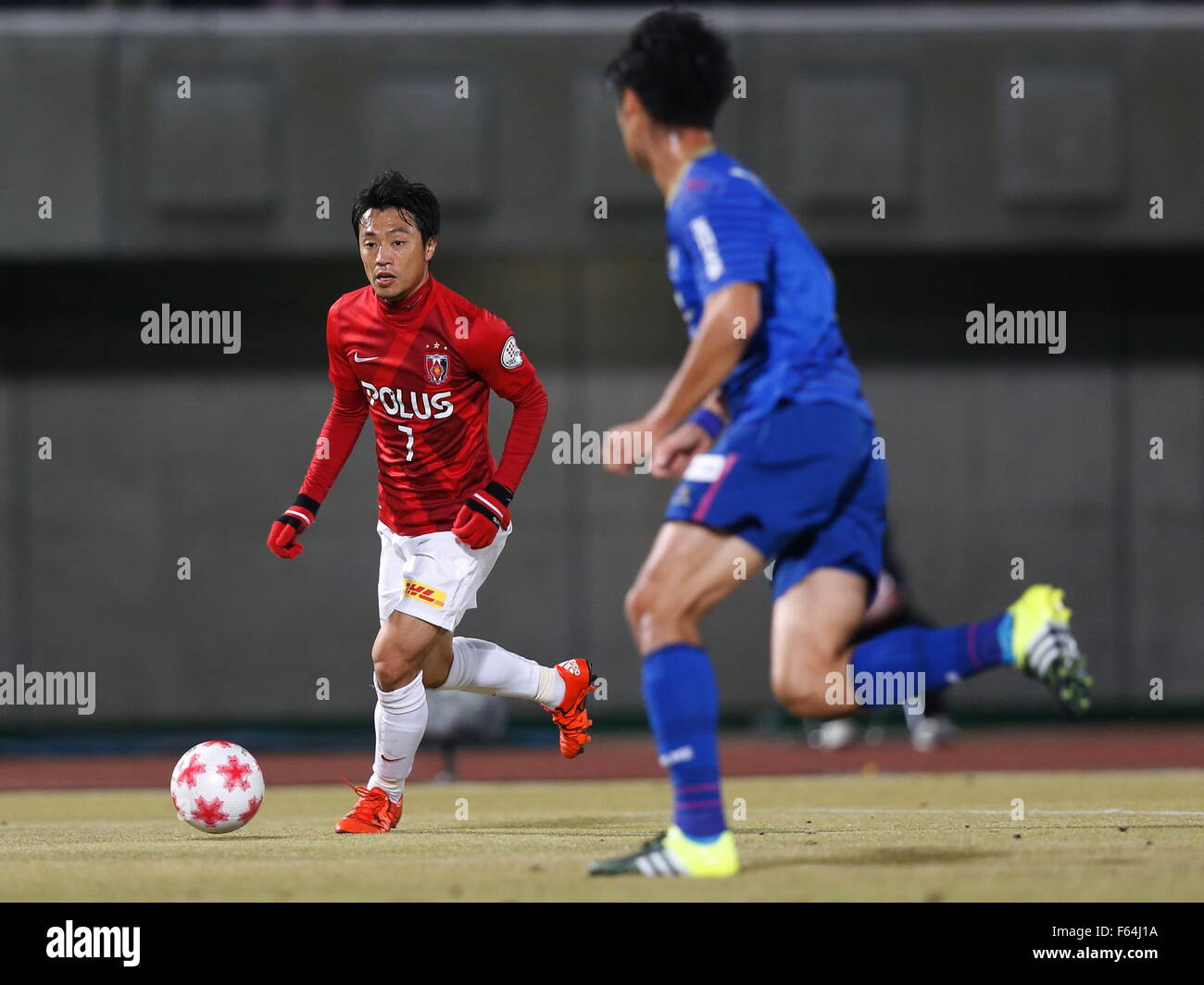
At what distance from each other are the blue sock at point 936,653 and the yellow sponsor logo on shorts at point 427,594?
7.44 ft

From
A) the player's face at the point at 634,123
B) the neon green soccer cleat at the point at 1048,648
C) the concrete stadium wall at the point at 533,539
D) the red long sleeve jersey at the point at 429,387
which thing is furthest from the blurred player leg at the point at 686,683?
the concrete stadium wall at the point at 533,539

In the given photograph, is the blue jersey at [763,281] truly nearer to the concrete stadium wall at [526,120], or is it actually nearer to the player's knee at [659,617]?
the player's knee at [659,617]

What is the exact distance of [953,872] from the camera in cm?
517

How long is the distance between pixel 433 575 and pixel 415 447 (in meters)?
0.56

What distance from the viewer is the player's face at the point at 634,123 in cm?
534

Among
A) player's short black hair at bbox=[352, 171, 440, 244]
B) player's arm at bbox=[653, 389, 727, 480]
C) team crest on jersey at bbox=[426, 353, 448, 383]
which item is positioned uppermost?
player's short black hair at bbox=[352, 171, 440, 244]

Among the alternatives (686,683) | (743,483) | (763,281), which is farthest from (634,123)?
(686,683)

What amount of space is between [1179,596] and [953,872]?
1265cm

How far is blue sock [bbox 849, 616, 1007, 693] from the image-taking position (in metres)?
5.16

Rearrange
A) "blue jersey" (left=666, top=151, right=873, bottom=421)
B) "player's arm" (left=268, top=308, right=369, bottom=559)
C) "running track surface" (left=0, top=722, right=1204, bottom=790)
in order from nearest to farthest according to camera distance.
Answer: "blue jersey" (left=666, top=151, right=873, bottom=421)
"player's arm" (left=268, top=308, right=369, bottom=559)
"running track surface" (left=0, top=722, right=1204, bottom=790)

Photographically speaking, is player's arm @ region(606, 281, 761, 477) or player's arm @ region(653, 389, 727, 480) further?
player's arm @ region(653, 389, 727, 480)

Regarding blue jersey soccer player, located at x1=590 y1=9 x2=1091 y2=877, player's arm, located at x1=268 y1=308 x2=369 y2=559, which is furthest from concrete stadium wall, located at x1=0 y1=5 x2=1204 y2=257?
blue jersey soccer player, located at x1=590 y1=9 x2=1091 y2=877

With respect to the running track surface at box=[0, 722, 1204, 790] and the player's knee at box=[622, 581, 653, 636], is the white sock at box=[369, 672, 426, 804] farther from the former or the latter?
the running track surface at box=[0, 722, 1204, 790]

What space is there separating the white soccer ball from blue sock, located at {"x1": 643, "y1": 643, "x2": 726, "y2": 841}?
8.01 ft
